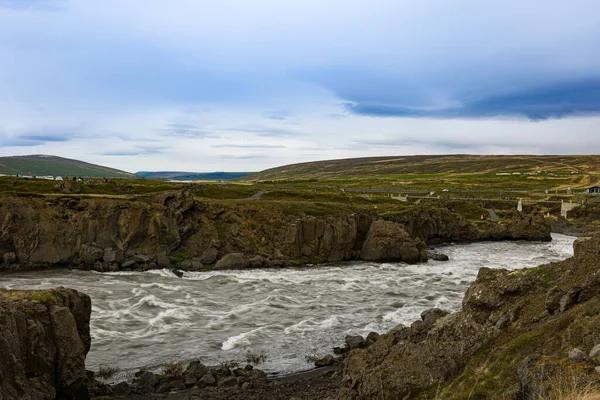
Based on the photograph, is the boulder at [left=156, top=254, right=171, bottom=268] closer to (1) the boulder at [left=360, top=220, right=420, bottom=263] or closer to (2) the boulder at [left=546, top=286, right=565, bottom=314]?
(1) the boulder at [left=360, top=220, right=420, bottom=263]

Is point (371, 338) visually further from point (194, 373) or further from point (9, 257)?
point (9, 257)

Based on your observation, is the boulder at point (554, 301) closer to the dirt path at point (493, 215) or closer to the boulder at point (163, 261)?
the boulder at point (163, 261)

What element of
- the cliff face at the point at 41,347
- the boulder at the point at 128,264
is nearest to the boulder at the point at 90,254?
the boulder at the point at 128,264

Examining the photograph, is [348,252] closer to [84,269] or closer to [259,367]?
[84,269]

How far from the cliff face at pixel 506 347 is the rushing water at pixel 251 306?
11.7 metres

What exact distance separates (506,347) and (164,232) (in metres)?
52.3

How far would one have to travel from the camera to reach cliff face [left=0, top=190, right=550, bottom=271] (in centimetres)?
5381

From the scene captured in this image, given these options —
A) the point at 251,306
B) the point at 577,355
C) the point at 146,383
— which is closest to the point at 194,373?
the point at 146,383

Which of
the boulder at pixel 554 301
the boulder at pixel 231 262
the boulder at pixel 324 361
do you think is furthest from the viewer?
the boulder at pixel 231 262

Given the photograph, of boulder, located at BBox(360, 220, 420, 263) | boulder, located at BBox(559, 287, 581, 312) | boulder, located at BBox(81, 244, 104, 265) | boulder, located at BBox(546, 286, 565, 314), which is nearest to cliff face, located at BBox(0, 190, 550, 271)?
boulder, located at BBox(81, 244, 104, 265)

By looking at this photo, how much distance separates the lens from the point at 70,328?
1970 cm

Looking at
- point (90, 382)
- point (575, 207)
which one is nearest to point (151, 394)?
point (90, 382)

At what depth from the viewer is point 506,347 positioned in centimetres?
1218

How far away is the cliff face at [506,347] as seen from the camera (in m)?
9.81
